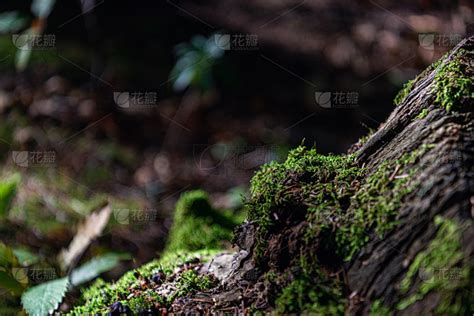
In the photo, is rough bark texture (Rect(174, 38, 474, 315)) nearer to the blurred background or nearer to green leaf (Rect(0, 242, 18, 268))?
green leaf (Rect(0, 242, 18, 268))

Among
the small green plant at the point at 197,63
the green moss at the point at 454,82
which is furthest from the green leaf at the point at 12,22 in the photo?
the green moss at the point at 454,82

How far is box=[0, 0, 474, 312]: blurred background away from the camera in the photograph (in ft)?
15.5

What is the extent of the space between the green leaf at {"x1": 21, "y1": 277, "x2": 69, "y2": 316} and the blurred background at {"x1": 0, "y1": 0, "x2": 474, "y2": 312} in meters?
2.00

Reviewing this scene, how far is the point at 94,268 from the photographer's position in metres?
2.43

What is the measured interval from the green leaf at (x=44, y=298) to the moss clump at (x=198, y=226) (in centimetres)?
67

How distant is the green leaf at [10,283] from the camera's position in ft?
7.16

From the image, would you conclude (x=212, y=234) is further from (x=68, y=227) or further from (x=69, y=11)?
(x=69, y=11)

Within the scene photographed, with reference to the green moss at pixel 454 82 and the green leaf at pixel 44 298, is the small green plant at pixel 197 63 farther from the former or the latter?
the green moss at pixel 454 82

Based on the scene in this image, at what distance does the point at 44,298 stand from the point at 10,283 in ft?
1.07

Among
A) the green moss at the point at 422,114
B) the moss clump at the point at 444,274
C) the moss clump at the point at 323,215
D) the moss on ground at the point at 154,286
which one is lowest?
the moss on ground at the point at 154,286

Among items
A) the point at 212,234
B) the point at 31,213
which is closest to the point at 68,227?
the point at 31,213

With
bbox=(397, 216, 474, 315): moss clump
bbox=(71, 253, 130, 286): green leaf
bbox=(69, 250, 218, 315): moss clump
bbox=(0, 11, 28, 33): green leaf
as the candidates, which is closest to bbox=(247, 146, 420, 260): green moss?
bbox=(397, 216, 474, 315): moss clump

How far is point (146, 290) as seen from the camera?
5.65 ft

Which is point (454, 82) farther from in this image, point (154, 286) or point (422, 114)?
point (154, 286)
